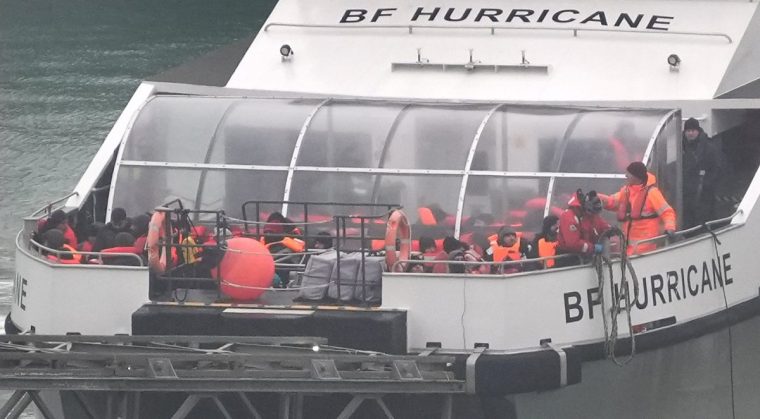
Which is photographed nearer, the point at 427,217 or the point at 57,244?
the point at 57,244

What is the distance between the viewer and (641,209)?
13.7 m

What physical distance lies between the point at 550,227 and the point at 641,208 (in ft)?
2.31

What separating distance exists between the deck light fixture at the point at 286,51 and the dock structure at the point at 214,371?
5225 mm

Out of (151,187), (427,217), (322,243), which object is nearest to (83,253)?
(322,243)

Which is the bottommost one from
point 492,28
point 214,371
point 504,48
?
point 214,371

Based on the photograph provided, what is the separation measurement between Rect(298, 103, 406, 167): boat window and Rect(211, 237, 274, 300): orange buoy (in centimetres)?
185

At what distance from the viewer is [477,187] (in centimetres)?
1432

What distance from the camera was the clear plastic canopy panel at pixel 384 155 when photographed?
46.9ft

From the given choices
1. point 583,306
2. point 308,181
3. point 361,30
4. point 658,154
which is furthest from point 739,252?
point 361,30

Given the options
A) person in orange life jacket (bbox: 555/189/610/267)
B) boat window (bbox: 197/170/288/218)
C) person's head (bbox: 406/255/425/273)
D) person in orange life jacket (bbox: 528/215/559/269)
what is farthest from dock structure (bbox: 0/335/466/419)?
boat window (bbox: 197/170/288/218)

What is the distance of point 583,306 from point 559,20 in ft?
16.3

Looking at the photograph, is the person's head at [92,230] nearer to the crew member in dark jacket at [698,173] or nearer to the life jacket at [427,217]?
the life jacket at [427,217]

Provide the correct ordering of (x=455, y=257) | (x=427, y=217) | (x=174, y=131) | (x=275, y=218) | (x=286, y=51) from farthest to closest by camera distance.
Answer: (x=286, y=51), (x=174, y=131), (x=427, y=217), (x=275, y=218), (x=455, y=257)

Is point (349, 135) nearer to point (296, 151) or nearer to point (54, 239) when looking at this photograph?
point (296, 151)
